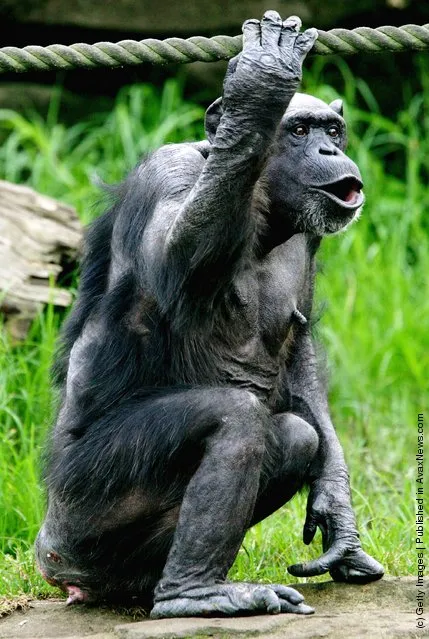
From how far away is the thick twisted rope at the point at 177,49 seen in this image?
11.8 feet

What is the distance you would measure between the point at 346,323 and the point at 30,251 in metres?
1.99

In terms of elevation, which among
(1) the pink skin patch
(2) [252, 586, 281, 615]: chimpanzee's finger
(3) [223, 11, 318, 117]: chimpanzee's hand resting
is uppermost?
(3) [223, 11, 318, 117]: chimpanzee's hand resting

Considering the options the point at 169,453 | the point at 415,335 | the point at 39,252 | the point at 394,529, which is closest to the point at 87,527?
the point at 169,453

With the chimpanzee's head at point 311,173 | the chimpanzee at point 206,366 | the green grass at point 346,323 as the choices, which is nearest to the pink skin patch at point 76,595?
the chimpanzee at point 206,366

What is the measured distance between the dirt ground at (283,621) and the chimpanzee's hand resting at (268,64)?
5.00 feet

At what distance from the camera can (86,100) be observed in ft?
28.9

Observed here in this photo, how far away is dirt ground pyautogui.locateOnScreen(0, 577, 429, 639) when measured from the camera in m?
3.31

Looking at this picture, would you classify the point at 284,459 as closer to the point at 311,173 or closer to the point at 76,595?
the point at 76,595

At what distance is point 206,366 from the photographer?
3.88m

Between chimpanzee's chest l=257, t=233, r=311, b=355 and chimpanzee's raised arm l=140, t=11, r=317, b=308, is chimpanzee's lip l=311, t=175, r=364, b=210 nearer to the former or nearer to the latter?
chimpanzee's chest l=257, t=233, r=311, b=355

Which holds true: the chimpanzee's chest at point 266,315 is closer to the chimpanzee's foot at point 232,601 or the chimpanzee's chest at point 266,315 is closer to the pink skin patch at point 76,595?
the chimpanzee's foot at point 232,601

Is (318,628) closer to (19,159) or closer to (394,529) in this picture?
(394,529)

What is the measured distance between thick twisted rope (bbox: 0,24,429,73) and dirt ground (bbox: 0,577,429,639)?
5.63ft

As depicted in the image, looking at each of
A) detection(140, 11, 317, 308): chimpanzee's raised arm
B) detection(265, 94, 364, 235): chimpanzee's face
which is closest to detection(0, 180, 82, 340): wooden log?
detection(265, 94, 364, 235): chimpanzee's face
